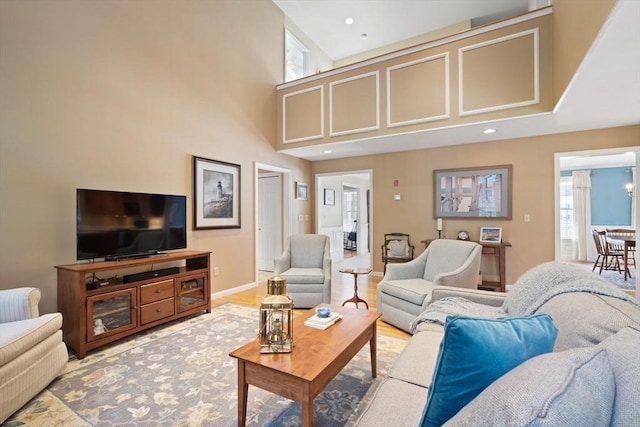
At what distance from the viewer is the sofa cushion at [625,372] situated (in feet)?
2.17

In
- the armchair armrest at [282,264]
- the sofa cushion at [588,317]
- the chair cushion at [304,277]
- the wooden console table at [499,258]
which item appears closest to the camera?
the sofa cushion at [588,317]

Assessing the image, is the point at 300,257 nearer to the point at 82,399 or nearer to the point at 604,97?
the point at 82,399

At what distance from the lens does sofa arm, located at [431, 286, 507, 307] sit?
2.21 meters

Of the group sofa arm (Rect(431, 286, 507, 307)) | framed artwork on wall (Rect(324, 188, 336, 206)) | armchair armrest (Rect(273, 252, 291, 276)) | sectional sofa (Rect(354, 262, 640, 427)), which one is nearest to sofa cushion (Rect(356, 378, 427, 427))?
sectional sofa (Rect(354, 262, 640, 427))

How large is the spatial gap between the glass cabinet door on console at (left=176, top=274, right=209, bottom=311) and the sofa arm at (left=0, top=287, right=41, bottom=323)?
3.96 ft

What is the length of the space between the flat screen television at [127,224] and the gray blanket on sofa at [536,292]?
2.70 m

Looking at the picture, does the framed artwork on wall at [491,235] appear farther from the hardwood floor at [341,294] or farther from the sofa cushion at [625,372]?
the sofa cushion at [625,372]

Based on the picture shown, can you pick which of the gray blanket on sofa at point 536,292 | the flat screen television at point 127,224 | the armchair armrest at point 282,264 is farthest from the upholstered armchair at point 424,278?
the flat screen television at point 127,224

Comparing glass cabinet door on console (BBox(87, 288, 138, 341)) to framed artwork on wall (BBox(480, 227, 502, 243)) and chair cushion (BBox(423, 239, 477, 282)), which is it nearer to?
chair cushion (BBox(423, 239, 477, 282))

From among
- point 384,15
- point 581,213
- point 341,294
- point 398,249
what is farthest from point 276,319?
point 581,213

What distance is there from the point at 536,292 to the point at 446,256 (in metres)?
1.50

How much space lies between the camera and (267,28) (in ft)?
16.7

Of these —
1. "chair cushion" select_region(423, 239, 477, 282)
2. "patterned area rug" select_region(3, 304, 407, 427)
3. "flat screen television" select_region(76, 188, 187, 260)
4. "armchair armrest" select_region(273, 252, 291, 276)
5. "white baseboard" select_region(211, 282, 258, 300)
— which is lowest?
"patterned area rug" select_region(3, 304, 407, 427)

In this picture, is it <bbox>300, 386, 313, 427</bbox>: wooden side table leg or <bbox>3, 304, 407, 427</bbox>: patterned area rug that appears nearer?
<bbox>300, 386, 313, 427</bbox>: wooden side table leg
